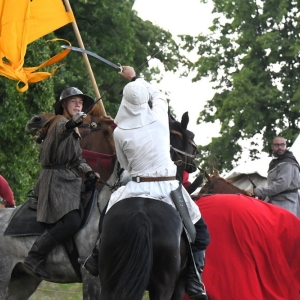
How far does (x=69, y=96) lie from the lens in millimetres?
8992

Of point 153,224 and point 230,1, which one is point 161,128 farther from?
point 230,1

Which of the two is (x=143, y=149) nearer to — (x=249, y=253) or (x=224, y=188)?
(x=249, y=253)

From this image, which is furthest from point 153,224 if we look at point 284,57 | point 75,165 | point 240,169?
point 284,57

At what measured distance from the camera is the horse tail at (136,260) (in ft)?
23.2

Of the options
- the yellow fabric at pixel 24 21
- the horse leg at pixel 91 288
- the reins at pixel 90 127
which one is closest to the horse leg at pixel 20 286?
the horse leg at pixel 91 288

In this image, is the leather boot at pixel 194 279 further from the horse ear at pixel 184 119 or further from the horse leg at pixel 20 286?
the horse leg at pixel 20 286

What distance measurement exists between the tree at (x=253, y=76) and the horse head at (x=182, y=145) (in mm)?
22007

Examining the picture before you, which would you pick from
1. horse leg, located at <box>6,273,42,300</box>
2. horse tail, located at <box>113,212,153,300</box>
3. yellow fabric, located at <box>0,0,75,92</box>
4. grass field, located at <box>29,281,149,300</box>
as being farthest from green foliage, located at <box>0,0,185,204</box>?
horse tail, located at <box>113,212,153,300</box>

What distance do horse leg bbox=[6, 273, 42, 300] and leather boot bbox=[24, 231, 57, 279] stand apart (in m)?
0.80

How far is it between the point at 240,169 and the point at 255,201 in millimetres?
11855

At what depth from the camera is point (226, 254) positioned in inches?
378

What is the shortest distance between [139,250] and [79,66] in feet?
63.9

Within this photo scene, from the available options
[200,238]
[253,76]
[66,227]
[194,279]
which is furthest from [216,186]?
[253,76]

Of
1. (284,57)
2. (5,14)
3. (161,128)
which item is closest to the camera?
(161,128)
